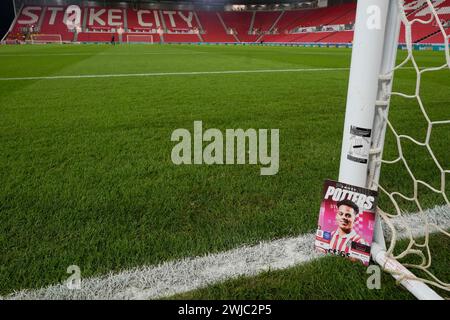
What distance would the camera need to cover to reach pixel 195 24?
39.8 m

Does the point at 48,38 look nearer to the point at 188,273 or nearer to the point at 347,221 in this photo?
the point at 188,273

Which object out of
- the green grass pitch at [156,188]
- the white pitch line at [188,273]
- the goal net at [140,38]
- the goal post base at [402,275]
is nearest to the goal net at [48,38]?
the goal net at [140,38]

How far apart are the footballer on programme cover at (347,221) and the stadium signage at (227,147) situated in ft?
2.45

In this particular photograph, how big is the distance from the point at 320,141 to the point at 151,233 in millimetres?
1636

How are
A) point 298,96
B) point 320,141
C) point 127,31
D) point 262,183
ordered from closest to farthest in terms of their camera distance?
point 262,183
point 320,141
point 298,96
point 127,31

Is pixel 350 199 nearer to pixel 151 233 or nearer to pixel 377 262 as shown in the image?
pixel 377 262

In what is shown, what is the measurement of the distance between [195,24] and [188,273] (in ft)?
138

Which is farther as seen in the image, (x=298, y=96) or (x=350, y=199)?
(x=298, y=96)

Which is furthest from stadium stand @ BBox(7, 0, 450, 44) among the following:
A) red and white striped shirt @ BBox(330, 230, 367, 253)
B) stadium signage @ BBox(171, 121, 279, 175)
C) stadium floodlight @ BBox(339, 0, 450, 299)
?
red and white striped shirt @ BBox(330, 230, 367, 253)

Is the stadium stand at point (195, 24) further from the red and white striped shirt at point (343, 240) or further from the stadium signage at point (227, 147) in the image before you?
the red and white striped shirt at point (343, 240)

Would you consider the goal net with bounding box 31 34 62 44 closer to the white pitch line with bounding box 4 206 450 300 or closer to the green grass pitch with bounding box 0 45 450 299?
the green grass pitch with bounding box 0 45 450 299

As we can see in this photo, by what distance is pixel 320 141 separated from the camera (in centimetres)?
261

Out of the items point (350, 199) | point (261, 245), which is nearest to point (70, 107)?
point (261, 245)

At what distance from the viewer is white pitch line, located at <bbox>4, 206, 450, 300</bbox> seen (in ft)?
3.68
